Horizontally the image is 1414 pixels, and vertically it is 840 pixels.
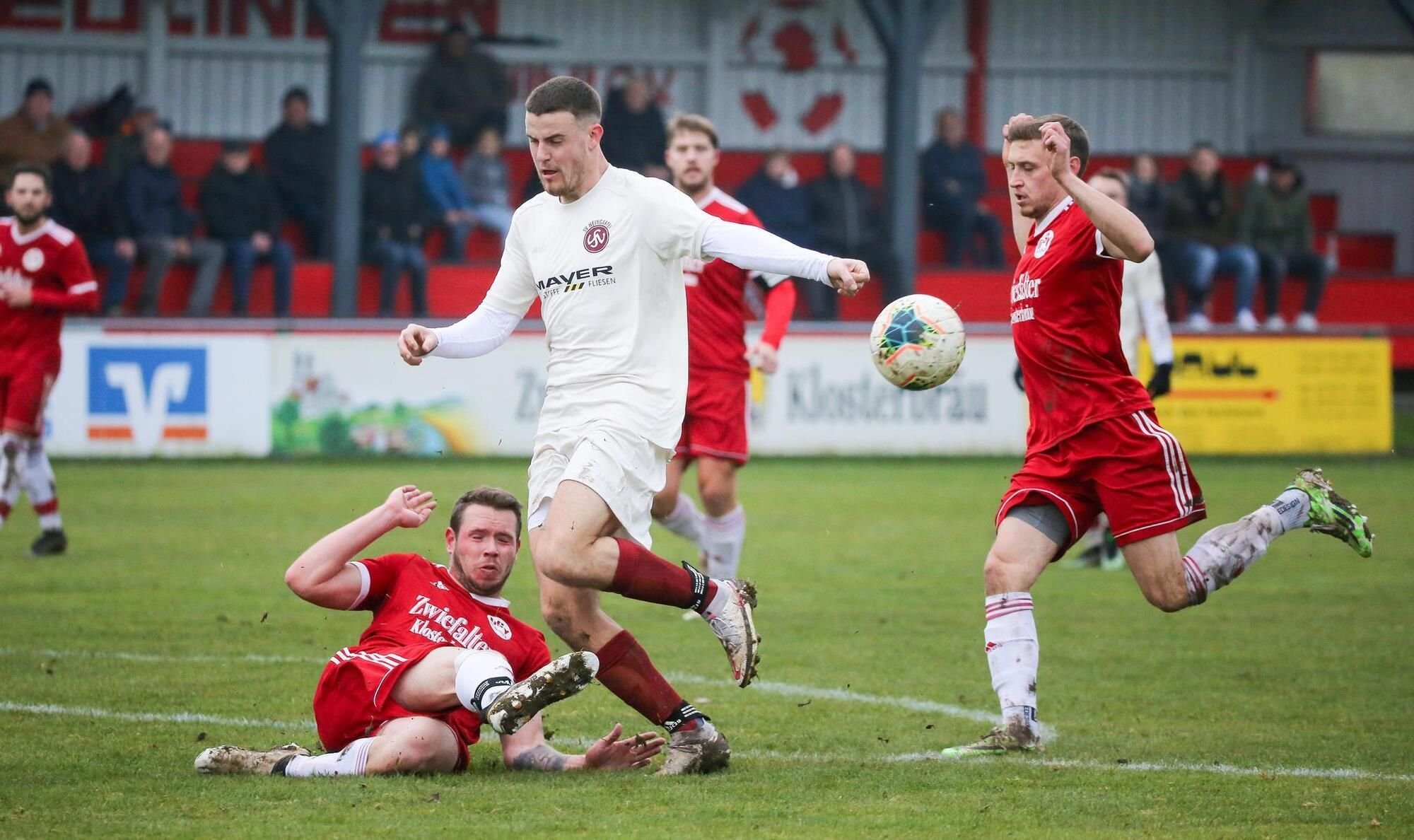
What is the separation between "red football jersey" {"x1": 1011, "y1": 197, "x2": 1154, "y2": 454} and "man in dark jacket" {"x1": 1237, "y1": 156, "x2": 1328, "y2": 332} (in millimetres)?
17282

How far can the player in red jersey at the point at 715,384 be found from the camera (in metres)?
9.48

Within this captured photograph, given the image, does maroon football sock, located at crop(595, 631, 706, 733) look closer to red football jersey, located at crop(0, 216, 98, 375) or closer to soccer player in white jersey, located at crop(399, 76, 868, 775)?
soccer player in white jersey, located at crop(399, 76, 868, 775)

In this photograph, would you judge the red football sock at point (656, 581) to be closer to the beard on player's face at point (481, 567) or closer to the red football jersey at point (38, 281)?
the beard on player's face at point (481, 567)

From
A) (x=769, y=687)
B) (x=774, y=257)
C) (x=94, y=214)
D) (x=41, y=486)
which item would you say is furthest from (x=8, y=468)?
(x=94, y=214)

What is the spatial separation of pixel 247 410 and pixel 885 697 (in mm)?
11280

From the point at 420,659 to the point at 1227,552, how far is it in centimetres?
289

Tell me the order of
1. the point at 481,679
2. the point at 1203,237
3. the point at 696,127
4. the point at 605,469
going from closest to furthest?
the point at 481,679 < the point at 605,469 < the point at 696,127 < the point at 1203,237

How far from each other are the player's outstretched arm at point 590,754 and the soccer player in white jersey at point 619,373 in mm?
83

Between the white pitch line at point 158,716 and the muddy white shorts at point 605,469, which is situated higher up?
the muddy white shorts at point 605,469

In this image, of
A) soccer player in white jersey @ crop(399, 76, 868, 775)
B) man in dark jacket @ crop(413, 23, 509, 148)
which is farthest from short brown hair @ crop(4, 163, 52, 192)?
man in dark jacket @ crop(413, 23, 509, 148)

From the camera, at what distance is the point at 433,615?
594 cm

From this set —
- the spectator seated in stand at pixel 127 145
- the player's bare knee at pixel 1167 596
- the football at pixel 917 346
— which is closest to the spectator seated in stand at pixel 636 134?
the spectator seated in stand at pixel 127 145

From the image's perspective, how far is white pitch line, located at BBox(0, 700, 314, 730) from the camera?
22.1 feet

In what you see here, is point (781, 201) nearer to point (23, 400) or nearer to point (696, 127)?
point (23, 400)
